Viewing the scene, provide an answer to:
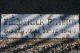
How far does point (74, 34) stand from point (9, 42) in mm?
651

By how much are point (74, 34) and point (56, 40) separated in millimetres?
188

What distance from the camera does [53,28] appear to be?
4.86 meters

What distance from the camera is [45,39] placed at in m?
4.88

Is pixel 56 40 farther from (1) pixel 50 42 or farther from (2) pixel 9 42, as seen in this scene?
(2) pixel 9 42
